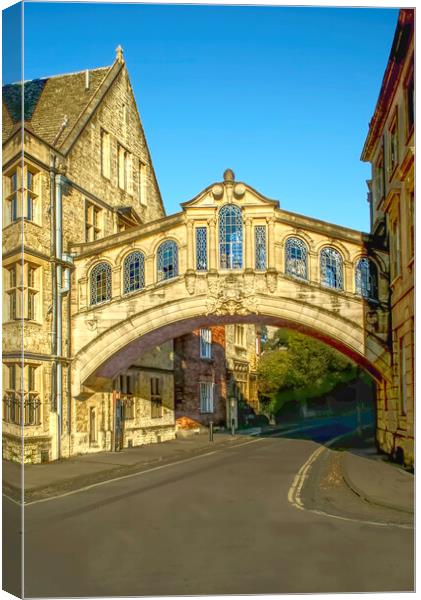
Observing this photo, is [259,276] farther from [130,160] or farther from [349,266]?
[130,160]

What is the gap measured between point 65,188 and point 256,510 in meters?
10.3

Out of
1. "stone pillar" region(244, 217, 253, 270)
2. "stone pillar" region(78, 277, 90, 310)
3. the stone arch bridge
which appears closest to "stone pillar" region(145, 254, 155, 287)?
the stone arch bridge

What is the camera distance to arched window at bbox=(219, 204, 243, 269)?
19703mm

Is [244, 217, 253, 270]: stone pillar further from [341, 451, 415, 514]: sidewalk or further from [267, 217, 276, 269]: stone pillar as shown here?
[341, 451, 415, 514]: sidewalk

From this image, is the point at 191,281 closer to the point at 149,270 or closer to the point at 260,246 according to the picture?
the point at 149,270

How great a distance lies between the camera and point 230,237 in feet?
65.9

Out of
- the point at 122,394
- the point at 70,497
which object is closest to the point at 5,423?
the point at 70,497

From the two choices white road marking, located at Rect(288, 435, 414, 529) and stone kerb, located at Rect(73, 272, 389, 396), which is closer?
white road marking, located at Rect(288, 435, 414, 529)

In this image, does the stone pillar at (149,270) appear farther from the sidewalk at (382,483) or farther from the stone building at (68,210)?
the sidewalk at (382,483)

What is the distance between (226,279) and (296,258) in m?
1.99

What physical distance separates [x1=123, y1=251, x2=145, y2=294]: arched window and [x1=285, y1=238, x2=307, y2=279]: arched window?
A: 4.10 metres

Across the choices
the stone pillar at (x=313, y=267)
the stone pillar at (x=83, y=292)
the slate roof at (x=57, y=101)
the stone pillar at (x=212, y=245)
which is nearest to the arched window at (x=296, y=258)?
the stone pillar at (x=313, y=267)

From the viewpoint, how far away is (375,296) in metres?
19.2

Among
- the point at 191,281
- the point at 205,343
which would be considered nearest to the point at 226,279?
the point at 191,281
